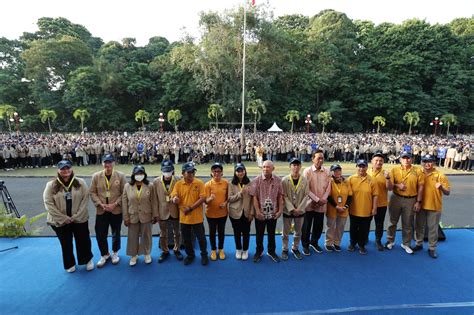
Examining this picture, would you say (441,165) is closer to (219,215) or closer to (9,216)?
(219,215)

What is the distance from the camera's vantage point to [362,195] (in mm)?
5074

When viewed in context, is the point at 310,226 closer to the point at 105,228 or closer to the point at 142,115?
the point at 105,228

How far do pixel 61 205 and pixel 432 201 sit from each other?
20.3 feet

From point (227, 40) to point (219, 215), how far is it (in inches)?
1176

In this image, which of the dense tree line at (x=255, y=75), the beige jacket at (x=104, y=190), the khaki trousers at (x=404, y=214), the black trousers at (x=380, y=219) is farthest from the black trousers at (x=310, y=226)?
the dense tree line at (x=255, y=75)

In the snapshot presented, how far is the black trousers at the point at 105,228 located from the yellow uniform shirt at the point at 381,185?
4.65 meters

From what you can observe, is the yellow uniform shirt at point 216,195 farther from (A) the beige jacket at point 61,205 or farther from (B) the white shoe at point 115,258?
(A) the beige jacket at point 61,205

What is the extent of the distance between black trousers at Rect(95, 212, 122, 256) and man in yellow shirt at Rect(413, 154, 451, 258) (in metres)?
5.45

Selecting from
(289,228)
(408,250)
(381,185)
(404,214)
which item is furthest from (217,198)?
(408,250)

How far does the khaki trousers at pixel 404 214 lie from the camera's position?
5183 mm

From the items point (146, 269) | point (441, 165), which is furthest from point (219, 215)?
point (441, 165)

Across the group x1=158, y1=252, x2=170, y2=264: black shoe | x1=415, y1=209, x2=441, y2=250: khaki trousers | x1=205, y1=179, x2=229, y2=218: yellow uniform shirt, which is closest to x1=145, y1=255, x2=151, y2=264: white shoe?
x1=158, y1=252, x2=170, y2=264: black shoe

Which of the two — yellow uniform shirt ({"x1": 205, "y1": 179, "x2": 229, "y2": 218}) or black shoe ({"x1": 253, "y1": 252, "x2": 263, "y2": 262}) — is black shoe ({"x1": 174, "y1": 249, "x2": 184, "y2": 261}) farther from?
black shoe ({"x1": 253, "y1": 252, "x2": 263, "y2": 262})

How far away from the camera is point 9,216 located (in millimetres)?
6242
